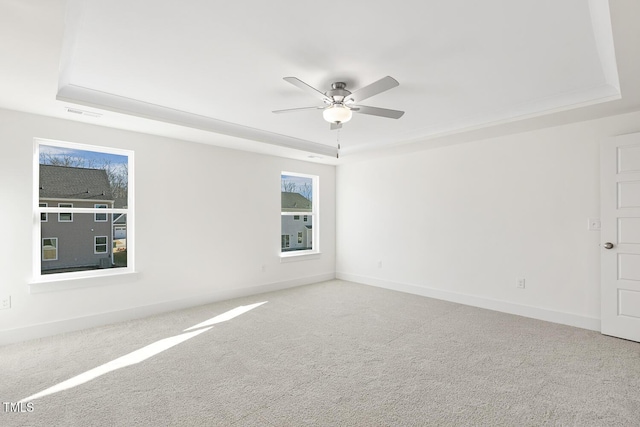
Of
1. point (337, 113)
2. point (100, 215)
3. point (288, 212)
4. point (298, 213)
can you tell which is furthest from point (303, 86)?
point (298, 213)

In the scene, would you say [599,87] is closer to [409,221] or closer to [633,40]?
[633,40]

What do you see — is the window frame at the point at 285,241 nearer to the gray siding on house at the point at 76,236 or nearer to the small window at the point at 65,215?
the gray siding on house at the point at 76,236

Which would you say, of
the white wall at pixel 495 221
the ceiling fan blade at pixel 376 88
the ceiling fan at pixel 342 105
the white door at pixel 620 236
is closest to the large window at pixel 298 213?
the white wall at pixel 495 221

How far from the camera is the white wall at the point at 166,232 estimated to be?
326 centimetres

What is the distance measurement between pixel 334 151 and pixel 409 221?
1735mm

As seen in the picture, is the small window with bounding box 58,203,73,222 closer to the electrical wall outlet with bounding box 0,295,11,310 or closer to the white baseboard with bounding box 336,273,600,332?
the electrical wall outlet with bounding box 0,295,11,310

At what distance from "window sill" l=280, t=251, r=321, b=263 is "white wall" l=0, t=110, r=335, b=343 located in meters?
0.09

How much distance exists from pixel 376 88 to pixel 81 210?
137 inches

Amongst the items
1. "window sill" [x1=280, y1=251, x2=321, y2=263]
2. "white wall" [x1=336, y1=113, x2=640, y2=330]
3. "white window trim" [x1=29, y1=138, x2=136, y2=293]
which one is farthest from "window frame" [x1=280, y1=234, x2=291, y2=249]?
"white window trim" [x1=29, y1=138, x2=136, y2=293]

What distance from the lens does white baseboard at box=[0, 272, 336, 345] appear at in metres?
3.27

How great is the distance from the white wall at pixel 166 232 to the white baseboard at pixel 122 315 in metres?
0.01

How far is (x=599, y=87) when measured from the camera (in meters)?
2.99

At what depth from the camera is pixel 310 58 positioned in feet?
8.16

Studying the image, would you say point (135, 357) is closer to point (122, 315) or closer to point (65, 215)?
point (122, 315)
